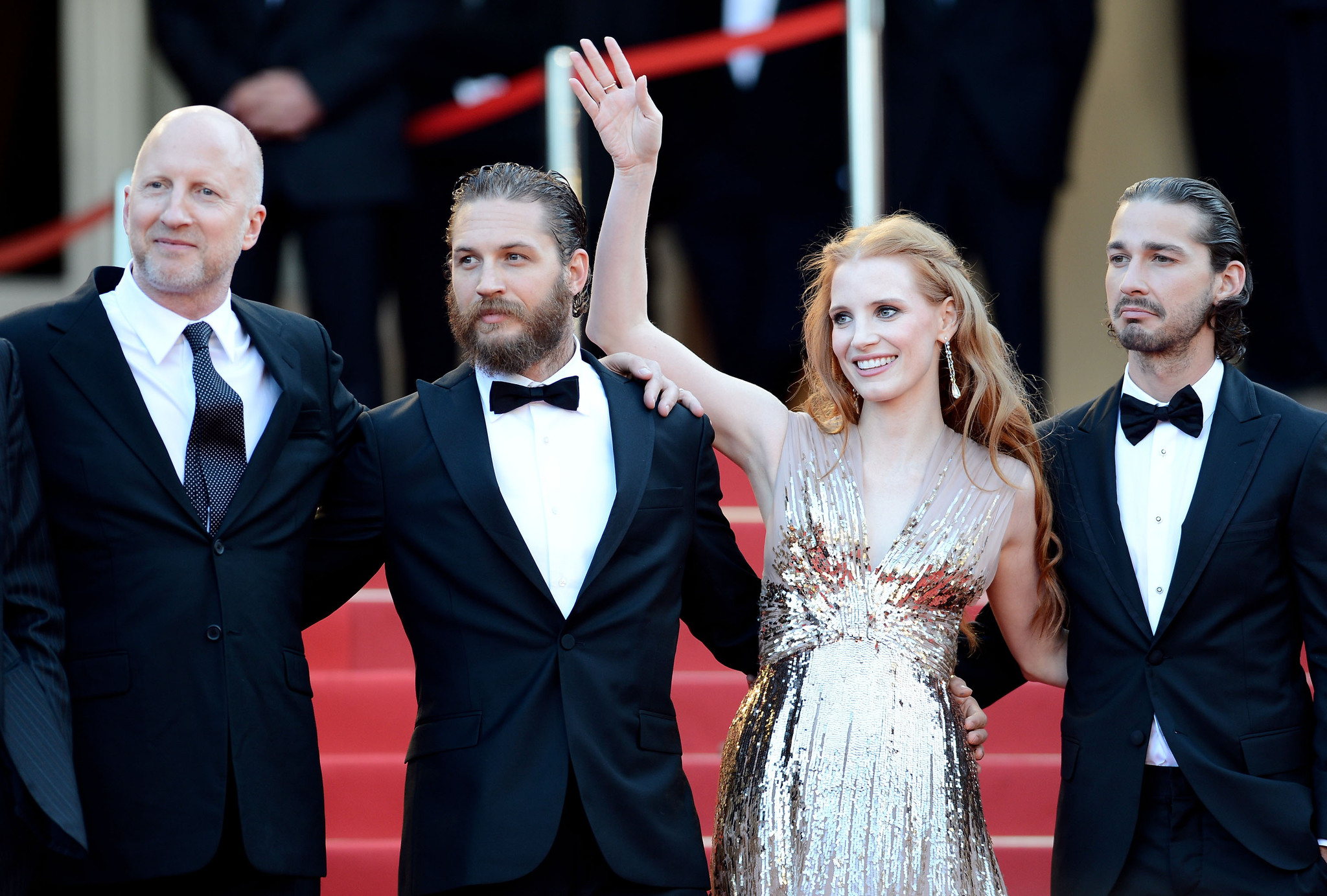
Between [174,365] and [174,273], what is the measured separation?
168mm

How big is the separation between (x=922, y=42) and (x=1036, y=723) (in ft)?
11.2

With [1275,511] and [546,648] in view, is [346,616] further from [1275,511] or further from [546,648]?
[1275,511]

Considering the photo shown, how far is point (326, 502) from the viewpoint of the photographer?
2.86m

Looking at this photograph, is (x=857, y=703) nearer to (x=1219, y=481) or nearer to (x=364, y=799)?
(x=1219, y=481)

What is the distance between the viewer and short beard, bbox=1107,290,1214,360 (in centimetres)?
307

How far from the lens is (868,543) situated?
295 centimetres

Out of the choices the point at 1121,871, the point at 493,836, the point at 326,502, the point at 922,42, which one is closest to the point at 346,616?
the point at 326,502

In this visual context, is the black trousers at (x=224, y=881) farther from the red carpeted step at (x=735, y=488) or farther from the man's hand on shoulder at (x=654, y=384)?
the red carpeted step at (x=735, y=488)

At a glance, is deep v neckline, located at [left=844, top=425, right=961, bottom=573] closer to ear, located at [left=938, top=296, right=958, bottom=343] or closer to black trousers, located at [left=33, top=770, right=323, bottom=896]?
ear, located at [left=938, top=296, right=958, bottom=343]

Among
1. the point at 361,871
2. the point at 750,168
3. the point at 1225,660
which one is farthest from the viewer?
the point at 750,168

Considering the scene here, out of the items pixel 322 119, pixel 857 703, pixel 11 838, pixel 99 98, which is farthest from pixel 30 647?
pixel 99 98

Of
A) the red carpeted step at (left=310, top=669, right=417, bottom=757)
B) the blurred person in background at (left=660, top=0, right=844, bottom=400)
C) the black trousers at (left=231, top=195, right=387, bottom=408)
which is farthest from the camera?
the blurred person in background at (left=660, top=0, right=844, bottom=400)

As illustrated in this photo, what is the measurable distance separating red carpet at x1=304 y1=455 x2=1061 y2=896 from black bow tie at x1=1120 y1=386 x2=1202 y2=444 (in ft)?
4.29

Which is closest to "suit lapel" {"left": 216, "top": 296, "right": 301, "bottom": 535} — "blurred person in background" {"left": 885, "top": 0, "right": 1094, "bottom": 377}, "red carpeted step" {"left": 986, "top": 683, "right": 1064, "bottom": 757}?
"red carpeted step" {"left": 986, "top": 683, "right": 1064, "bottom": 757}
